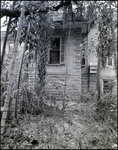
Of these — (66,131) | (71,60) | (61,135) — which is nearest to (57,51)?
(71,60)

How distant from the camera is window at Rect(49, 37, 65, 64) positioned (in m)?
6.41

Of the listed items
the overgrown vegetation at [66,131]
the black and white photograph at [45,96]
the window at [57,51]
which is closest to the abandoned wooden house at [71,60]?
the window at [57,51]

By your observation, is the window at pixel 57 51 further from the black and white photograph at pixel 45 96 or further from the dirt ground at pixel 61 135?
the dirt ground at pixel 61 135

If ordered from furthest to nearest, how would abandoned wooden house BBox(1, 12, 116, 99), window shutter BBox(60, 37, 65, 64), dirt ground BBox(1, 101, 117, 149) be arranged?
window shutter BBox(60, 37, 65, 64), abandoned wooden house BBox(1, 12, 116, 99), dirt ground BBox(1, 101, 117, 149)

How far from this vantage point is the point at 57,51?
6625 millimetres

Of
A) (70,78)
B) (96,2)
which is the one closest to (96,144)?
(96,2)

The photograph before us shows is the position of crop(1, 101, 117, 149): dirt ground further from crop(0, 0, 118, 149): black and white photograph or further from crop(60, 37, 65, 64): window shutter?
crop(60, 37, 65, 64): window shutter

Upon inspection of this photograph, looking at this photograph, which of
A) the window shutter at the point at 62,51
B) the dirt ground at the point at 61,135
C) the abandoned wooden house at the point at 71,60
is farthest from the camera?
the window shutter at the point at 62,51

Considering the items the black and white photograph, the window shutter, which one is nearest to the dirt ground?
the black and white photograph

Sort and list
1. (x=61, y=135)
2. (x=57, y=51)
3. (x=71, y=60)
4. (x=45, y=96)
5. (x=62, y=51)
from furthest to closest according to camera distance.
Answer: (x=57, y=51) < (x=62, y=51) < (x=71, y=60) < (x=45, y=96) < (x=61, y=135)

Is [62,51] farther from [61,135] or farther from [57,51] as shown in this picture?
[61,135]

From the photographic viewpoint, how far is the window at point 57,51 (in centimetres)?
641

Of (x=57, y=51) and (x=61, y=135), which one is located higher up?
(x=57, y=51)

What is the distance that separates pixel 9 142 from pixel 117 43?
6.88ft
